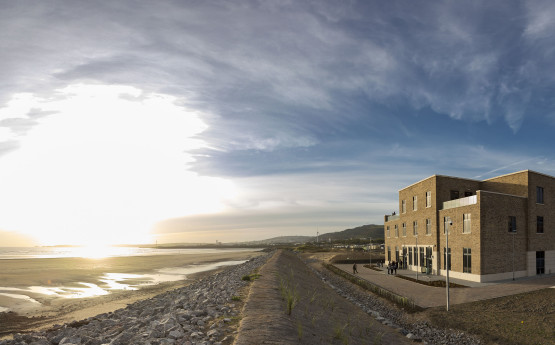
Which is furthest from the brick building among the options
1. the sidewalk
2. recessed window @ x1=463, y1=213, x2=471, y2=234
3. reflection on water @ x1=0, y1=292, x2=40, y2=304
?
reflection on water @ x1=0, y1=292, x2=40, y2=304

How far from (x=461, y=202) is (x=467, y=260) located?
621 centimetres

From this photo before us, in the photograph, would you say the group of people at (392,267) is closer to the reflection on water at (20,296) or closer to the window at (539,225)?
the window at (539,225)

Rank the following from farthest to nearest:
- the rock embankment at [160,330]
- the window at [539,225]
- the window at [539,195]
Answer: the window at [539,195]
the window at [539,225]
the rock embankment at [160,330]

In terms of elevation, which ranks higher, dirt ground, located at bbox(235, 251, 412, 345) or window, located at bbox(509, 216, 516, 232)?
window, located at bbox(509, 216, 516, 232)

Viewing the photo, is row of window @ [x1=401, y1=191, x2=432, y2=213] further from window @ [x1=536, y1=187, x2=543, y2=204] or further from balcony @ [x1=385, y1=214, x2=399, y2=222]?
window @ [x1=536, y1=187, x2=543, y2=204]

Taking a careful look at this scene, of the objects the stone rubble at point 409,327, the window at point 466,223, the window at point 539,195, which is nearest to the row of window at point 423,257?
the window at point 466,223

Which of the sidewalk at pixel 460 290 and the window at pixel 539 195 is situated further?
the window at pixel 539 195

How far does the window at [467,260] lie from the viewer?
117ft

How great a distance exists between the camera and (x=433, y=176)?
4269 centimetres

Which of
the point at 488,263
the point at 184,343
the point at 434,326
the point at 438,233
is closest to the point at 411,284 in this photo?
the point at 488,263

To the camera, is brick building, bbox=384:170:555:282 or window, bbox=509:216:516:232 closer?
brick building, bbox=384:170:555:282

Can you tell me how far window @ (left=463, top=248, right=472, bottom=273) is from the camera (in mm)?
35584

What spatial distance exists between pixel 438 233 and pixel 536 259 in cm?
1017

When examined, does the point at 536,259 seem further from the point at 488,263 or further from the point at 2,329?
the point at 2,329
